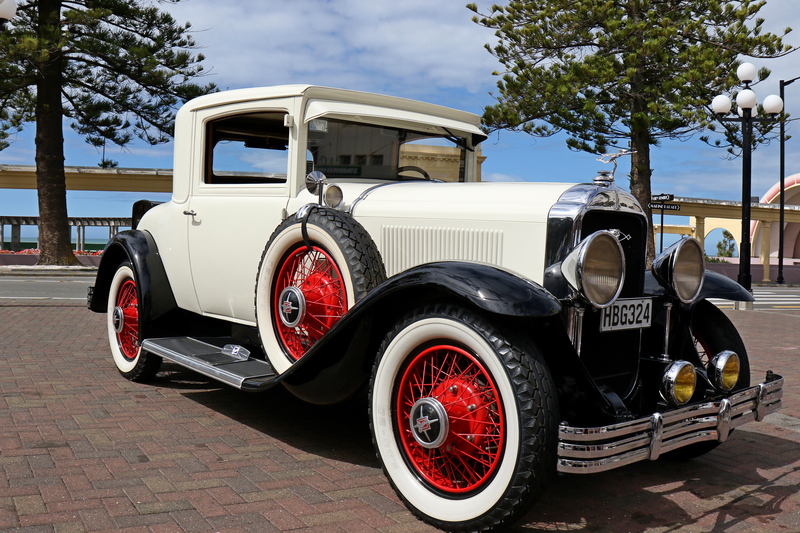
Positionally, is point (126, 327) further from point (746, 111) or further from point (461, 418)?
point (746, 111)

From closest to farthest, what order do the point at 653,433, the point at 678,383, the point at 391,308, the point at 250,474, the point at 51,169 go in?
the point at 653,433 → the point at 678,383 → the point at 391,308 → the point at 250,474 → the point at 51,169

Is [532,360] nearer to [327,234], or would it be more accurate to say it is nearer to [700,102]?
[327,234]

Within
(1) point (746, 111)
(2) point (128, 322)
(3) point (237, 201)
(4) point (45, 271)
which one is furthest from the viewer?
(4) point (45, 271)

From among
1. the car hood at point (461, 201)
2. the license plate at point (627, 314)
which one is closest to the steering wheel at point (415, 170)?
the car hood at point (461, 201)

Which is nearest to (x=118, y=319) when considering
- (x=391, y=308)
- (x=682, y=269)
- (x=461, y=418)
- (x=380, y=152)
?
(x=380, y=152)

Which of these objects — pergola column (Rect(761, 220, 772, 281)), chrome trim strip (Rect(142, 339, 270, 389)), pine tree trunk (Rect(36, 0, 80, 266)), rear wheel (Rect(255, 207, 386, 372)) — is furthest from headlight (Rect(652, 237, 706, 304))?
pergola column (Rect(761, 220, 772, 281))

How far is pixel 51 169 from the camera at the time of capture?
1944cm

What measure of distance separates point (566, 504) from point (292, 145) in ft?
7.80

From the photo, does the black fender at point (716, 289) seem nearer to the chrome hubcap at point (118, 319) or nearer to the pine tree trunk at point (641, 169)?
the chrome hubcap at point (118, 319)

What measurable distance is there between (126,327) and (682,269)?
3.94m

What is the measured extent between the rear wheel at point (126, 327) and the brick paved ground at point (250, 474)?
141 millimetres

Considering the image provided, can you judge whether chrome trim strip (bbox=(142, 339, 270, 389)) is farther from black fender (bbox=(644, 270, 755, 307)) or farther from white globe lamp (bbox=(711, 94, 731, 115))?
white globe lamp (bbox=(711, 94, 731, 115))

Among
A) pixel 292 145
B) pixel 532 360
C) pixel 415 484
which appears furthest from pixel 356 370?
pixel 292 145

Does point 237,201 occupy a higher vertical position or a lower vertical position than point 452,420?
higher
